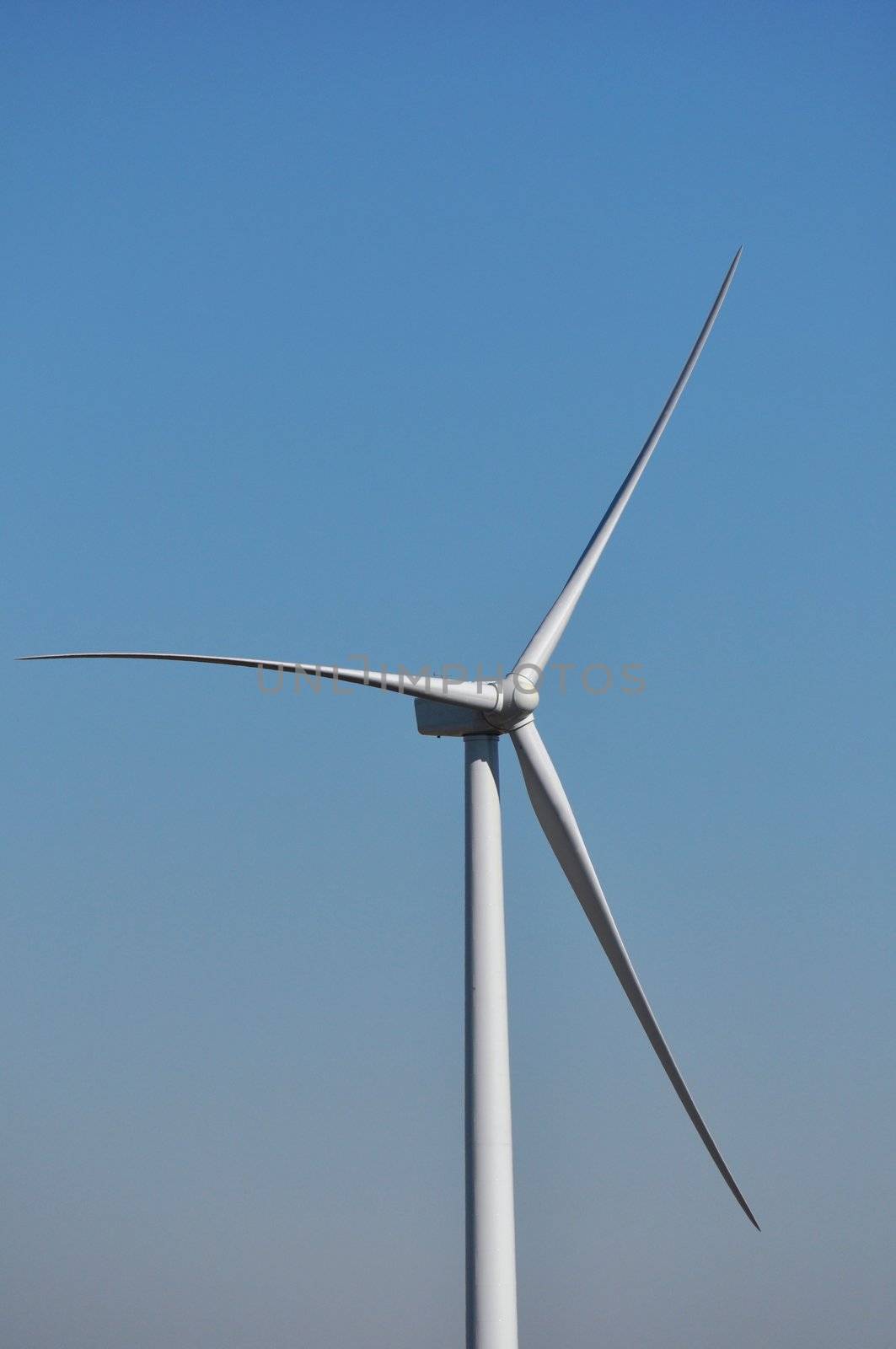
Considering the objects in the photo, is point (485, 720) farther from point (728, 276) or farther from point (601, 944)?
point (728, 276)

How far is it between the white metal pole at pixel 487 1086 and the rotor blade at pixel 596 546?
6.90ft

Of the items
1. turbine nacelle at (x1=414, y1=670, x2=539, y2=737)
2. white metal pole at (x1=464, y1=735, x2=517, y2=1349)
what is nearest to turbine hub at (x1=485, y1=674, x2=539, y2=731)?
turbine nacelle at (x1=414, y1=670, x2=539, y2=737)

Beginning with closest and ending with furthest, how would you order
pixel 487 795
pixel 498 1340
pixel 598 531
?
1. pixel 498 1340
2. pixel 487 795
3. pixel 598 531

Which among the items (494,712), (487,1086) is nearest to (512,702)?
(494,712)

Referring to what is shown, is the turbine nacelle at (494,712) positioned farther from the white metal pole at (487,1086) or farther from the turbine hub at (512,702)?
the white metal pole at (487,1086)

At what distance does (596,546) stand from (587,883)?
566 cm

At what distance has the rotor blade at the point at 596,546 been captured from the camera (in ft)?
87.5

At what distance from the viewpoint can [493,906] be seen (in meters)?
24.9

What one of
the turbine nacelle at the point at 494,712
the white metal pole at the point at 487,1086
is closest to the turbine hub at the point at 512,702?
the turbine nacelle at the point at 494,712

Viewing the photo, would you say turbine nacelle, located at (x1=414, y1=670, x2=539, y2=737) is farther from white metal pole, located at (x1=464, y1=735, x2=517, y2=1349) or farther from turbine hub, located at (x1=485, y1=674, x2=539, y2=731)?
white metal pole, located at (x1=464, y1=735, x2=517, y2=1349)

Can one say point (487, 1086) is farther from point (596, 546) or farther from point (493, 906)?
point (596, 546)

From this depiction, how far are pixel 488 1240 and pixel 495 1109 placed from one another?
1773 millimetres

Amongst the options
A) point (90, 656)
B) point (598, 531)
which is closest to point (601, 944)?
point (598, 531)

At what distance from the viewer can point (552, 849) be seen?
26.7 metres
